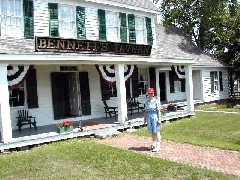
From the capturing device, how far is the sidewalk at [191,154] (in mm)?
9462

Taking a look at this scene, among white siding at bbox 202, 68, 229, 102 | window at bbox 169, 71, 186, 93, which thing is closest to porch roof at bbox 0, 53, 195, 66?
window at bbox 169, 71, 186, 93

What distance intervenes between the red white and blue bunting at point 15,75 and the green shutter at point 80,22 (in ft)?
13.1

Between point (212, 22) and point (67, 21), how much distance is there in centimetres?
1947

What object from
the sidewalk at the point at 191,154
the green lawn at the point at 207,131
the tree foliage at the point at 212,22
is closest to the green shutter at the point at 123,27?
the green lawn at the point at 207,131

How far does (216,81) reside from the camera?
1089 inches

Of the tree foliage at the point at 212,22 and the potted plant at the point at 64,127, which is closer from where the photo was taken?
the potted plant at the point at 64,127

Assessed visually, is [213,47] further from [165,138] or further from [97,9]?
[165,138]

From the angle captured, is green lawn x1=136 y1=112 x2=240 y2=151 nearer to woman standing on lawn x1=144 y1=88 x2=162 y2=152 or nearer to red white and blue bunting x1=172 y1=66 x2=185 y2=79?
woman standing on lawn x1=144 y1=88 x2=162 y2=152

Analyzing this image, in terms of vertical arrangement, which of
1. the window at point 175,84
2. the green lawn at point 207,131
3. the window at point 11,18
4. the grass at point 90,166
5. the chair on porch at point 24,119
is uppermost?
the window at point 11,18

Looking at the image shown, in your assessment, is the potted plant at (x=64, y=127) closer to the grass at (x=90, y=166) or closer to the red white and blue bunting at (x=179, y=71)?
the grass at (x=90, y=166)

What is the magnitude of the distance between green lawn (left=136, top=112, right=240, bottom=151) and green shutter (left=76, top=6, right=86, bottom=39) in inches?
197

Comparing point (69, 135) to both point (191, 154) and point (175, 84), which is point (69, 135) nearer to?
point (191, 154)

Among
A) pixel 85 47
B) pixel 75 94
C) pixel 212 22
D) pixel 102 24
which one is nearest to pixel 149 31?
pixel 102 24

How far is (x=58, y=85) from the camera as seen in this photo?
1591cm
